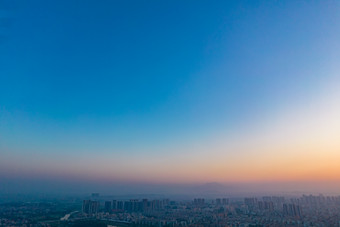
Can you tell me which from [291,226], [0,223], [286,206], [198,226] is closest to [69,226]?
[0,223]

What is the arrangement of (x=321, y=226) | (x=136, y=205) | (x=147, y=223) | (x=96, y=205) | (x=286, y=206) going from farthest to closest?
(x=136, y=205), (x=96, y=205), (x=286, y=206), (x=147, y=223), (x=321, y=226)

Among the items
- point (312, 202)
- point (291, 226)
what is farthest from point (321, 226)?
point (312, 202)

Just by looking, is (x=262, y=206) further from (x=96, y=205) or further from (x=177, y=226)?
(x=96, y=205)

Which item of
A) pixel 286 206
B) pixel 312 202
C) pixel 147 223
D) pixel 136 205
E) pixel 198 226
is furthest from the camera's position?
pixel 312 202

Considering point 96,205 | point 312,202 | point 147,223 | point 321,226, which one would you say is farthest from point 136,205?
point 312,202

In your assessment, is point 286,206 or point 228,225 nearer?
point 228,225

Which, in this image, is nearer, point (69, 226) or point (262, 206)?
point (69, 226)

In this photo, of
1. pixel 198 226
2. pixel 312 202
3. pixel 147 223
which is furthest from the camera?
pixel 312 202

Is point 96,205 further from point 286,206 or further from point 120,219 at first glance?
point 286,206

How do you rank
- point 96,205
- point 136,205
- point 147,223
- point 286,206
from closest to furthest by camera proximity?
1. point 147,223
2. point 286,206
3. point 96,205
4. point 136,205
